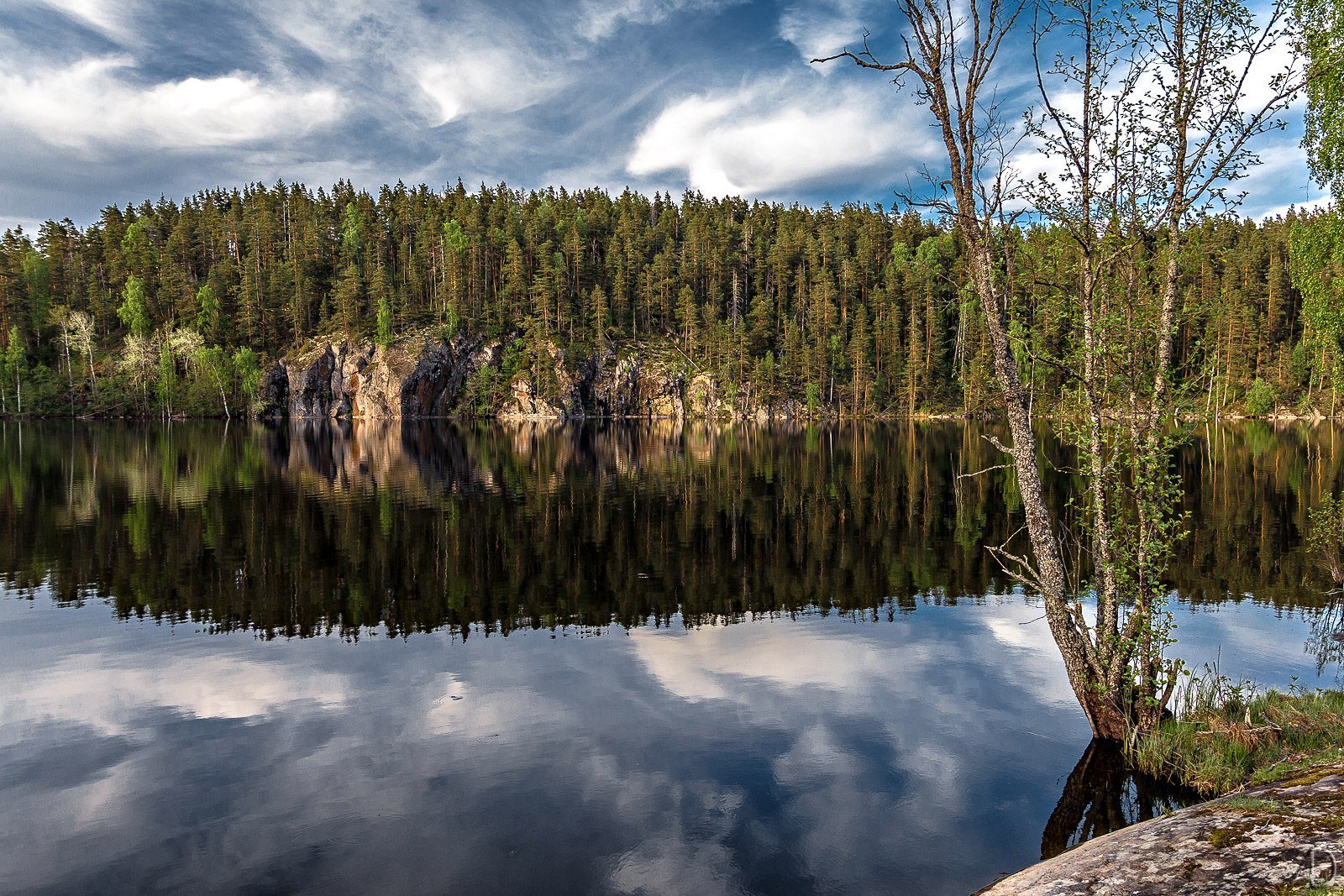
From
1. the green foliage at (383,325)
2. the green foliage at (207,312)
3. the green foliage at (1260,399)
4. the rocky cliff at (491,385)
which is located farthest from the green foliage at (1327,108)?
the green foliage at (207,312)

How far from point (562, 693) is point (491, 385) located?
13596 cm

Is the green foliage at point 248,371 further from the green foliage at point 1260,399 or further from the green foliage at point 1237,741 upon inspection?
the green foliage at point 1260,399

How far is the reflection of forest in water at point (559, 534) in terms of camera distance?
76.2 ft

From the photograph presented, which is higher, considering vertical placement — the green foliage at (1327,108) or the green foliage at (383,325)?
the green foliage at (383,325)

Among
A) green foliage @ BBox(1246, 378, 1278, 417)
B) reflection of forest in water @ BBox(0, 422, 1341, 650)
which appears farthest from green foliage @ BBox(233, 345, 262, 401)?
green foliage @ BBox(1246, 378, 1278, 417)

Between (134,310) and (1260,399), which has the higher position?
(134,310)

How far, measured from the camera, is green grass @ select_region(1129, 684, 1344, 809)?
36.1ft

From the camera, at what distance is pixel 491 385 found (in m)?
146

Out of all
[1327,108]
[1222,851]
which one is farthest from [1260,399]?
[1222,851]

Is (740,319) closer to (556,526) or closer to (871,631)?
(556,526)

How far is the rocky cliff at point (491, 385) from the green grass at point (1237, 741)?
130718 mm

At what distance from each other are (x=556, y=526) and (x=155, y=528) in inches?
713

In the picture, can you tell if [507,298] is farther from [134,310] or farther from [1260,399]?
[1260,399]

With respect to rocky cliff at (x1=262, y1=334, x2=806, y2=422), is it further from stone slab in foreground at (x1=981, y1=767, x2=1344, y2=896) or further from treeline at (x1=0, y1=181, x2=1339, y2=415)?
stone slab in foreground at (x1=981, y1=767, x2=1344, y2=896)
